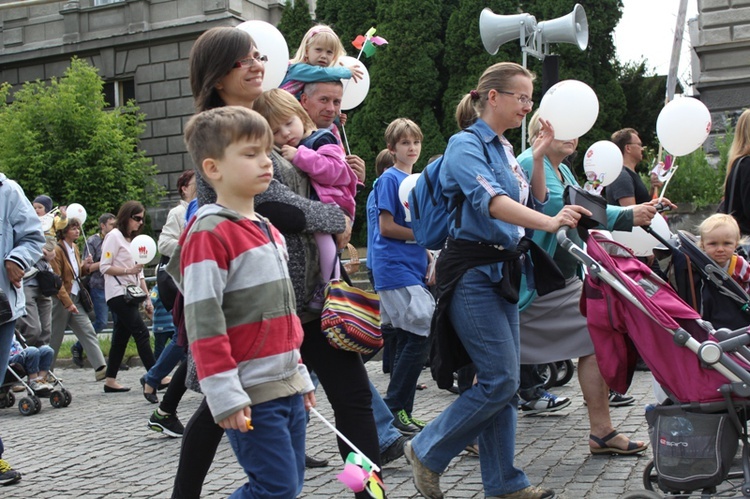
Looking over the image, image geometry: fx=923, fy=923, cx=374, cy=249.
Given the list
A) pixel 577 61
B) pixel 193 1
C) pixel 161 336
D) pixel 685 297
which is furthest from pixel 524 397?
pixel 193 1

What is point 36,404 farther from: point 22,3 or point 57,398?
point 22,3

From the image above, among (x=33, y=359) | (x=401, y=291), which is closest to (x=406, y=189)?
(x=401, y=291)

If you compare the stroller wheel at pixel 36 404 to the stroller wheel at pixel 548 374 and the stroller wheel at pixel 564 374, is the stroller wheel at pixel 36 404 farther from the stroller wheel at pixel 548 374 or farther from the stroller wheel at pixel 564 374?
the stroller wheel at pixel 564 374

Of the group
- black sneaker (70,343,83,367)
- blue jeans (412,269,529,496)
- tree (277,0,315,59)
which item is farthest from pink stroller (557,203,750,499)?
tree (277,0,315,59)

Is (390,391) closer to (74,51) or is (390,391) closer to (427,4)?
(427,4)

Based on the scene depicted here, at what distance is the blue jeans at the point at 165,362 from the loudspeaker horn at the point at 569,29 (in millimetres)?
5557

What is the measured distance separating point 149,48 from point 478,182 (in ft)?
76.0

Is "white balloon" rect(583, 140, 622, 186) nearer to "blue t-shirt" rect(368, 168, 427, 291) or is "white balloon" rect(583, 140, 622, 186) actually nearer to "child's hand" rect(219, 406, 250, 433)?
"blue t-shirt" rect(368, 168, 427, 291)

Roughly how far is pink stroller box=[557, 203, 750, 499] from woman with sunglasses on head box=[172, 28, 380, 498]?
3.28 ft

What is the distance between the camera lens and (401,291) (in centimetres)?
593

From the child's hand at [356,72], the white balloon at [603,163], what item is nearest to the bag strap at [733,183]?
the white balloon at [603,163]

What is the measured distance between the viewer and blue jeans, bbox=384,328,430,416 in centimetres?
566

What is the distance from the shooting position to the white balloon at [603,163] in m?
5.88

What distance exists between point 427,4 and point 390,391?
1659 centimetres
